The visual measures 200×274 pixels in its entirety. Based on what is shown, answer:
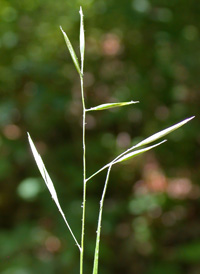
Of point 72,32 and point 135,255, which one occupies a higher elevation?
point 72,32

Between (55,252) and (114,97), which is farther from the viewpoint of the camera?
(114,97)

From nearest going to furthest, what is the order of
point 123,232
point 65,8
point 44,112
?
point 65,8
point 44,112
point 123,232

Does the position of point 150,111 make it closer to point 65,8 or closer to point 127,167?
point 127,167

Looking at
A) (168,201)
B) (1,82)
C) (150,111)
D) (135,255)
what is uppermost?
(1,82)

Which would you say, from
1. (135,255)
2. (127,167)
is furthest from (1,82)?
(135,255)

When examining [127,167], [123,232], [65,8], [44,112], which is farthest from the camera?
[127,167]

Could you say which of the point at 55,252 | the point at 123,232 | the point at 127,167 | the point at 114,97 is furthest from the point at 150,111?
the point at 55,252

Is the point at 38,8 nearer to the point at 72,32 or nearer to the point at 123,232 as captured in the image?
the point at 72,32
